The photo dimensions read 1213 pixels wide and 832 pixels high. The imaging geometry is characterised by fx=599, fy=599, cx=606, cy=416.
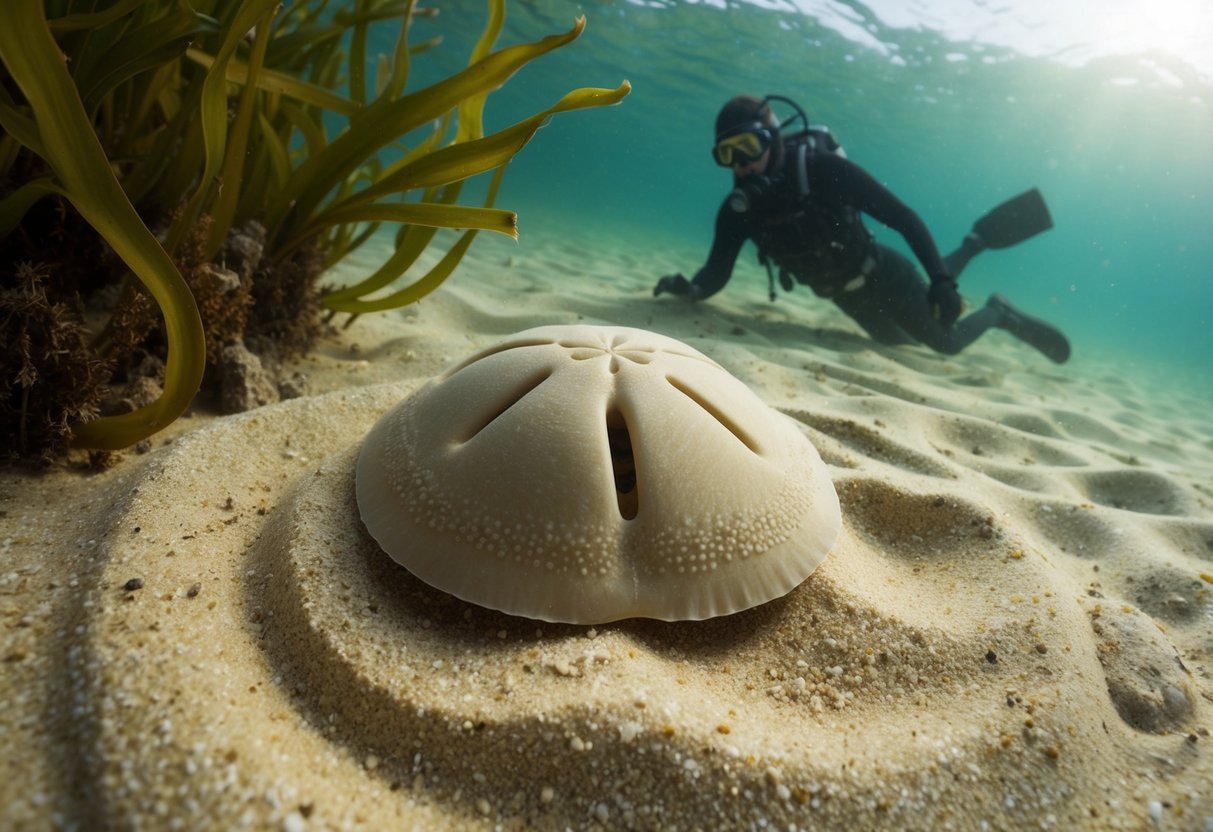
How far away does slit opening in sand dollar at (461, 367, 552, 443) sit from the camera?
1.81 metres

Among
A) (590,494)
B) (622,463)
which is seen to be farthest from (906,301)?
(590,494)

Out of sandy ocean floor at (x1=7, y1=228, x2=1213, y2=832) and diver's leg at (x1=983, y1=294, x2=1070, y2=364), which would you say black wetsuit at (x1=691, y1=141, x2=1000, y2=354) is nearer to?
diver's leg at (x1=983, y1=294, x2=1070, y2=364)

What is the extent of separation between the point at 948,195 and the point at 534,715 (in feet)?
331

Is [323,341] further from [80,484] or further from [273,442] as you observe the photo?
[80,484]

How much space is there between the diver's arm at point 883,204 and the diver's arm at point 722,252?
3.58 feet

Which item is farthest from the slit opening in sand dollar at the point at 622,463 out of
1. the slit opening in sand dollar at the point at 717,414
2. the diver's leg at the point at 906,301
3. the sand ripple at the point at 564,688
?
the diver's leg at the point at 906,301

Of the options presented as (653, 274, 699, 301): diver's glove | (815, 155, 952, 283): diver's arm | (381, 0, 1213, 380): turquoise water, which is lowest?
(653, 274, 699, 301): diver's glove

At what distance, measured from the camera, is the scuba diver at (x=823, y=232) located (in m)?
6.70

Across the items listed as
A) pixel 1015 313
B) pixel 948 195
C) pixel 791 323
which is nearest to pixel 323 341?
pixel 791 323

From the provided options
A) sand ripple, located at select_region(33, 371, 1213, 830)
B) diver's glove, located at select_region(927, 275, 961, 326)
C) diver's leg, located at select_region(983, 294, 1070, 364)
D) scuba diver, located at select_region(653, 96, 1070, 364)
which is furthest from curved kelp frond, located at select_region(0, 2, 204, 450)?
diver's leg, located at select_region(983, 294, 1070, 364)

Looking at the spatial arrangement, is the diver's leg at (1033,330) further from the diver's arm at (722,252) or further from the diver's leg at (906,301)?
the diver's arm at (722,252)

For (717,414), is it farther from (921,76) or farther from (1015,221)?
(921,76)

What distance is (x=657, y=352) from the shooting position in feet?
6.95

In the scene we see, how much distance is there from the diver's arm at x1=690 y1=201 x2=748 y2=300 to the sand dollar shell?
567cm
